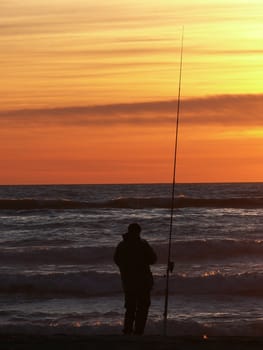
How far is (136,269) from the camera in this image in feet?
34.8

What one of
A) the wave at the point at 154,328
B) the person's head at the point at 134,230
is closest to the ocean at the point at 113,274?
the wave at the point at 154,328

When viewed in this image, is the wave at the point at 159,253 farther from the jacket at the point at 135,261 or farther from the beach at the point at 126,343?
the beach at the point at 126,343

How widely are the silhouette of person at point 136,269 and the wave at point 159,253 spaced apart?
11276mm

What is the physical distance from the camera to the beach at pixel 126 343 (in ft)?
31.5

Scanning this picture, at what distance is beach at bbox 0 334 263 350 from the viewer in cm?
960

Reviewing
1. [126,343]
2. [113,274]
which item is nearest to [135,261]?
[126,343]

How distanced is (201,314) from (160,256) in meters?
8.74

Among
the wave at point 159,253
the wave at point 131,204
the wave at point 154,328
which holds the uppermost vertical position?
the wave at point 131,204

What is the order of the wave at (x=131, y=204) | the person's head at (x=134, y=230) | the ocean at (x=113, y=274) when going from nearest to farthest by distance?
the person's head at (x=134, y=230), the ocean at (x=113, y=274), the wave at (x=131, y=204)

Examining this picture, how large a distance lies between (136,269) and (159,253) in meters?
13.5

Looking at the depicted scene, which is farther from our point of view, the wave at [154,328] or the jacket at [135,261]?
the wave at [154,328]

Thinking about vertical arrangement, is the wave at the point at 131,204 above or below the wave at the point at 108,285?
above

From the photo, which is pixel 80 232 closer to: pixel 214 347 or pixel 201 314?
pixel 201 314

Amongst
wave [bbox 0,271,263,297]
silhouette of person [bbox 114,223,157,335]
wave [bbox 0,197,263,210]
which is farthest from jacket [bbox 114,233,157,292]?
wave [bbox 0,197,263,210]
